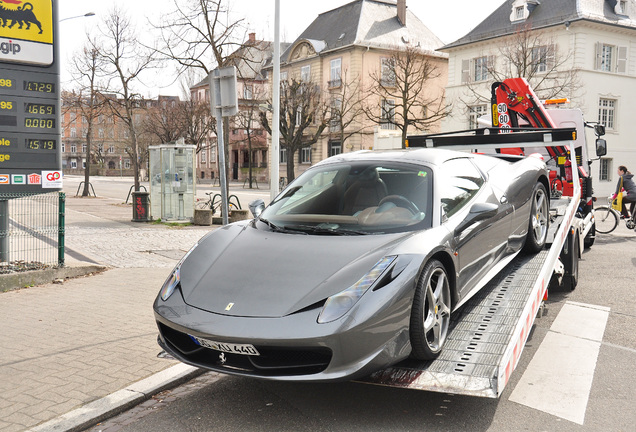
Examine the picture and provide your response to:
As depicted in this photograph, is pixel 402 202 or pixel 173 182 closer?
pixel 402 202

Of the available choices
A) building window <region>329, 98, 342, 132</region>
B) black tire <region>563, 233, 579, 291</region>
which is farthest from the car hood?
building window <region>329, 98, 342, 132</region>

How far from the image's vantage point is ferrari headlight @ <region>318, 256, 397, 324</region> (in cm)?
350

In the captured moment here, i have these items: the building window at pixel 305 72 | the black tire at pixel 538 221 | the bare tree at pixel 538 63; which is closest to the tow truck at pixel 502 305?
the black tire at pixel 538 221

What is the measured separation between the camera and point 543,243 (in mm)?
6566

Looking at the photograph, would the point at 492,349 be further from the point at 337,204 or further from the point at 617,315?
the point at 617,315

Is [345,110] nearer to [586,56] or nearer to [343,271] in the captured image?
[586,56]

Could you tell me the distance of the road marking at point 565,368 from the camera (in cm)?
416

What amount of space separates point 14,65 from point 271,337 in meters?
7.09

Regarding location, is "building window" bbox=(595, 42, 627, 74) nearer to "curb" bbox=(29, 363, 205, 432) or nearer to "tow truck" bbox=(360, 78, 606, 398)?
"tow truck" bbox=(360, 78, 606, 398)

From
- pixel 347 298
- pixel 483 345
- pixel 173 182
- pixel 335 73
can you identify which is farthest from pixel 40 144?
pixel 335 73

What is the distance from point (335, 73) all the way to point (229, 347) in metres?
51.9

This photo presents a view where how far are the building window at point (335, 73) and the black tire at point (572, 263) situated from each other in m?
45.9

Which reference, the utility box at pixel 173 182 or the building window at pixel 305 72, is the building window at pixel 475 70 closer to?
the building window at pixel 305 72

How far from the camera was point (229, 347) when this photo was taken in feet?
11.8
